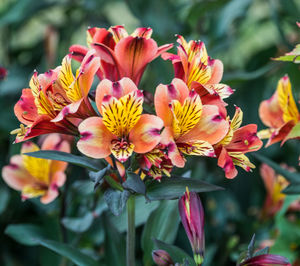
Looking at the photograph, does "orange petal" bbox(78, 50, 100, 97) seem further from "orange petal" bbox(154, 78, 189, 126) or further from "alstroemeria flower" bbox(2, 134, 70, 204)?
"alstroemeria flower" bbox(2, 134, 70, 204)

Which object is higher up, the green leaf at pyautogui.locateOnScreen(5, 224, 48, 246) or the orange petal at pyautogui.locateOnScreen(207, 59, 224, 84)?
the orange petal at pyautogui.locateOnScreen(207, 59, 224, 84)

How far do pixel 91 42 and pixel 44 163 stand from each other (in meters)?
0.26

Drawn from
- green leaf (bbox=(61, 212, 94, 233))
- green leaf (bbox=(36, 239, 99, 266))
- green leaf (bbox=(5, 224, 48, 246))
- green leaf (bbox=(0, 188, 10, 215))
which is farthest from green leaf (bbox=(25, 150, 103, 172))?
green leaf (bbox=(0, 188, 10, 215))

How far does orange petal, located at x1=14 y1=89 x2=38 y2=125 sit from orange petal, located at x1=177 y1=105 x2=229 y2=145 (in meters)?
0.17

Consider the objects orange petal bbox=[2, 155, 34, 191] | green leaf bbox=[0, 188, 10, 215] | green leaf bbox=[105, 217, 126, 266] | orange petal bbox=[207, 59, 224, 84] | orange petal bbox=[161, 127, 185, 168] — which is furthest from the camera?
green leaf bbox=[0, 188, 10, 215]

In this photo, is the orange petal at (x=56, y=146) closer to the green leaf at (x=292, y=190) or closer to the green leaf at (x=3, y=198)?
the green leaf at (x=3, y=198)

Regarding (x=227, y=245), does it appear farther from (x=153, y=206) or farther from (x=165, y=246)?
(x=165, y=246)

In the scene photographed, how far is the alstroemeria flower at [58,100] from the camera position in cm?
49

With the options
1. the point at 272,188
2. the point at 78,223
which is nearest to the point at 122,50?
the point at 78,223

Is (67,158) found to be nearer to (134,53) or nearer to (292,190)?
(134,53)

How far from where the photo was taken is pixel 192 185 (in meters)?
0.52

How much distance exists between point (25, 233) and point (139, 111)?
49 centimetres

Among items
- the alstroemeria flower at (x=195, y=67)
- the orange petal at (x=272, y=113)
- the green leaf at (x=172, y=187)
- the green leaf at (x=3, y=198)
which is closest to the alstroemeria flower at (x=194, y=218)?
the green leaf at (x=172, y=187)

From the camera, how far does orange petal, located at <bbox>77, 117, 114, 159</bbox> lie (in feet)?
1.50
